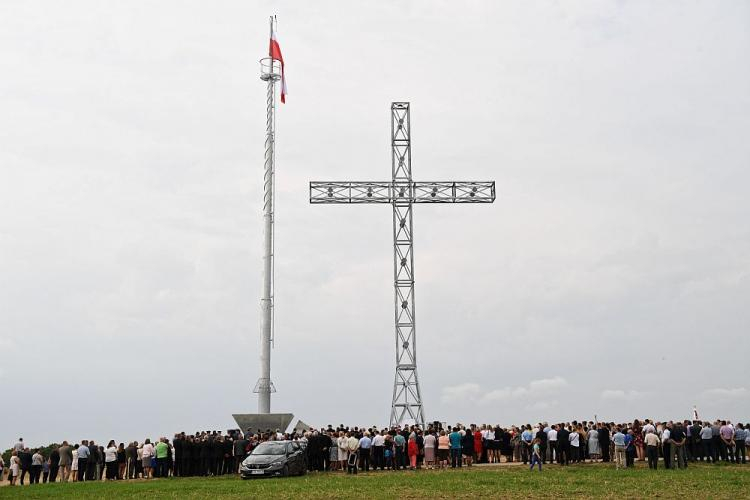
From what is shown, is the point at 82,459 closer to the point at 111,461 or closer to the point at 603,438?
the point at 111,461

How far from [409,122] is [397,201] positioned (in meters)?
4.03

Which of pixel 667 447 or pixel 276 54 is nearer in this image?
pixel 667 447

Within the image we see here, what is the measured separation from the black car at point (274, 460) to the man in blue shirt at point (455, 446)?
523 centimetres

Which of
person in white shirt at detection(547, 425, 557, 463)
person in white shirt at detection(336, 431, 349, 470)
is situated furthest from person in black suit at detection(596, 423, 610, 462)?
person in white shirt at detection(336, 431, 349, 470)

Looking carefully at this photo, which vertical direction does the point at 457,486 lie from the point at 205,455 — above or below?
below

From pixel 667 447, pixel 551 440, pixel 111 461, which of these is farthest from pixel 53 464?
pixel 667 447

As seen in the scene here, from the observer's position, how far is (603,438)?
1139 inches

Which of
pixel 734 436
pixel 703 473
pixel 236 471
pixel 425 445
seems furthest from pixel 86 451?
pixel 734 436

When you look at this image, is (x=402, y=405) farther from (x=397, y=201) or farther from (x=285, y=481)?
(x=285, y=481)

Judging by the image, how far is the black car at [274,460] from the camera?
25828 mm

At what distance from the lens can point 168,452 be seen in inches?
1131

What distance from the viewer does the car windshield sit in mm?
26391

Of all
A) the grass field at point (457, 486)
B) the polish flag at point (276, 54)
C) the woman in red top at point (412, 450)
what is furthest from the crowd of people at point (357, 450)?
the polish flag at point (276, 54)

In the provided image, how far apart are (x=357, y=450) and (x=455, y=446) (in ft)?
11.5
